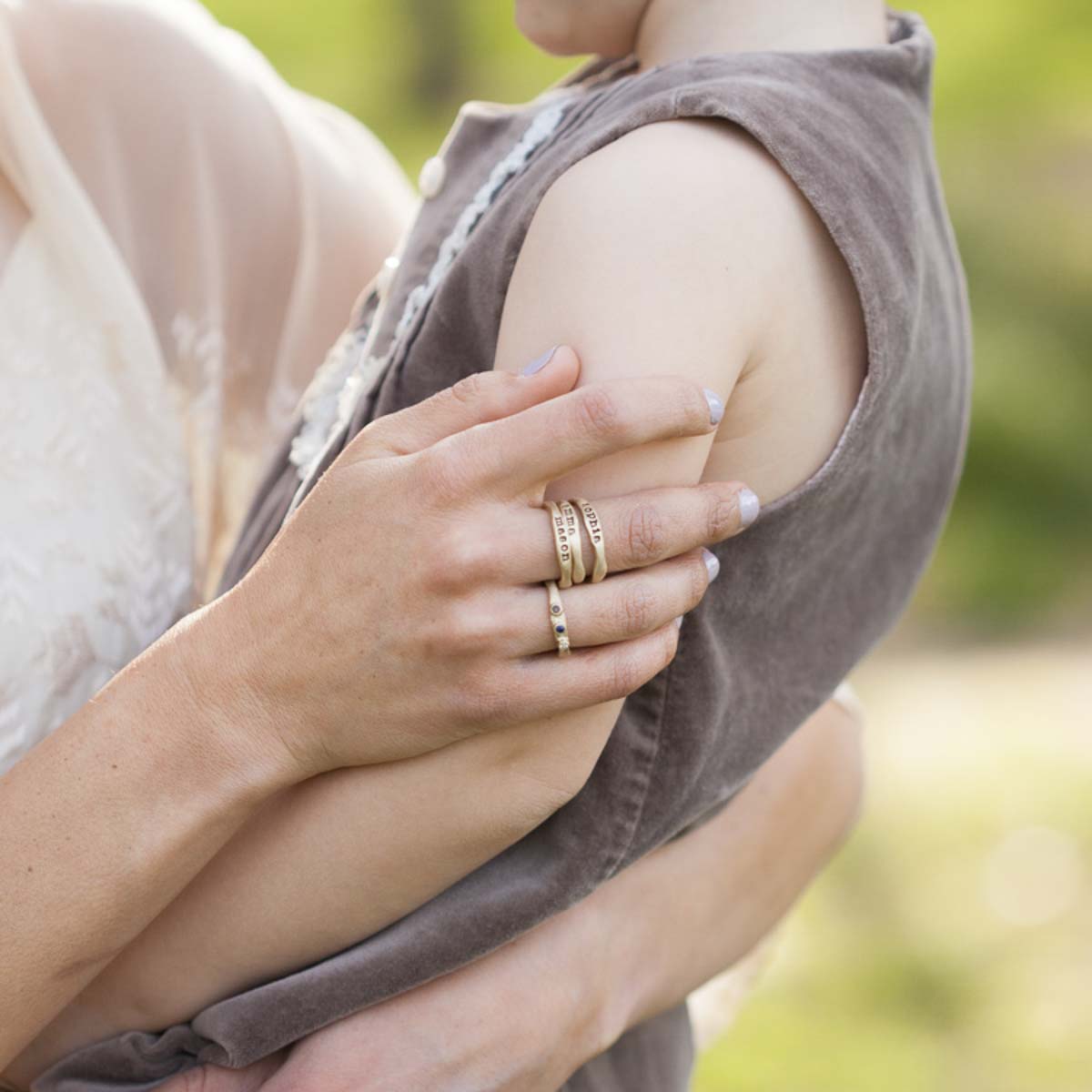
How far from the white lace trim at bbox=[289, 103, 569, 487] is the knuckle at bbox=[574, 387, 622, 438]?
241 mm

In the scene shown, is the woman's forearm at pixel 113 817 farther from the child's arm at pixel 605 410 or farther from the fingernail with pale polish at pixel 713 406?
the fingernail with pale polish at pixel 713 406

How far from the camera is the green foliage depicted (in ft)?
16.3

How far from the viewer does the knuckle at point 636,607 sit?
0.79 m

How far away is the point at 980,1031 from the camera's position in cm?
301

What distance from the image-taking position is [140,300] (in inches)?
51.4

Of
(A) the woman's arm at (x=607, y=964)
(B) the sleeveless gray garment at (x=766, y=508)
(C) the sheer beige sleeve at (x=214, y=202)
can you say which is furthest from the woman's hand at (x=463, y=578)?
(C) the sheer beige sleeve at (x=214, y=202)

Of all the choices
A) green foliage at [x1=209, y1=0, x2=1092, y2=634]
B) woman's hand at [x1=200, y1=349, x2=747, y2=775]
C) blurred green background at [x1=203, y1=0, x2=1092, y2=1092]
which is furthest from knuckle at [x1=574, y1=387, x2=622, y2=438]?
green foliage at [x1=209, y1=0, x2=1092, y2=634]

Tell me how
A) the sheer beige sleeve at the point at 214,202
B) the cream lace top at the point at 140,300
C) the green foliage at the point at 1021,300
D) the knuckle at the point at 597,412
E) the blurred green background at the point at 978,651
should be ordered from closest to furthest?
1. the knuckle at the point at 597,412
2. the cream lace top at the point at 140,300
3. the sheer beige sleeve at the point at 214,202
4. the blurred green background at the point at 978,651
5. the green foliage at the point at 1021,300

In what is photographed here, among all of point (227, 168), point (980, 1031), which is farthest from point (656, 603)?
point (980, 1031)

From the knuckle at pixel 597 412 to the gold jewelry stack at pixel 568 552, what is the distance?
0.05 m

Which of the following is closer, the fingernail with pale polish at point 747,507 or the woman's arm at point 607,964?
the fingernail with pale polish at point 747,507

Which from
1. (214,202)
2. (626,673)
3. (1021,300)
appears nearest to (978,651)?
(1021,300)

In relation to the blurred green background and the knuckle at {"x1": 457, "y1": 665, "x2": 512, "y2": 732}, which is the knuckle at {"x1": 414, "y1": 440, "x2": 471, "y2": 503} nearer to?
the knuckle at {"x1": 457, "y1": 665, "x2": 512, "y2": 732}

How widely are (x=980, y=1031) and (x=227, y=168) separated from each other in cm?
264
